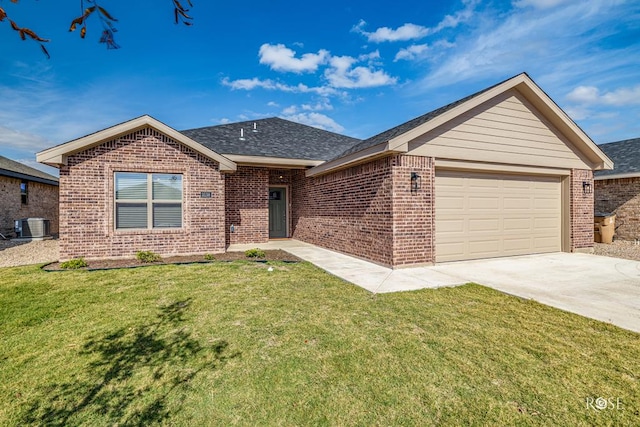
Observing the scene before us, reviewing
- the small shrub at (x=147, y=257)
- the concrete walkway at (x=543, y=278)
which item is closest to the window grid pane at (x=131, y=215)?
the small shrub at (x=147, y=257)

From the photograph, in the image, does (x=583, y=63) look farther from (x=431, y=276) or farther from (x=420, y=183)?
(x=431, y=276)

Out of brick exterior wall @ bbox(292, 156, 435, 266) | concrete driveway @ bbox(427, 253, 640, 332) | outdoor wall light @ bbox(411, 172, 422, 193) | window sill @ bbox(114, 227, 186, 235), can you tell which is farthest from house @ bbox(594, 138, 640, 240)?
window sill @ bbox(114, 227, 186, 235)

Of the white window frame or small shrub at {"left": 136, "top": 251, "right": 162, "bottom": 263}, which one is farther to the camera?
the white window frame

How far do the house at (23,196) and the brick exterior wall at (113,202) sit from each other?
361 inches

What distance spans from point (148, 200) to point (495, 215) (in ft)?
32.5

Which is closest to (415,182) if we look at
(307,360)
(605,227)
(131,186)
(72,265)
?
(307,360)

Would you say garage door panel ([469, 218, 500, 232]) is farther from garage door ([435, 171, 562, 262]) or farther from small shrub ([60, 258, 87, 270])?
small shrub ([60, 258, 87, 270])

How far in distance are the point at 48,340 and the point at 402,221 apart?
253 inches

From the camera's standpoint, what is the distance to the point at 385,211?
7254 millimetres

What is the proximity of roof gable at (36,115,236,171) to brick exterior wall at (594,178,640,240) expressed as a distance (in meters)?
15.9

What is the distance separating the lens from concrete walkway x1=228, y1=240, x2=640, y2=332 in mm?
4535

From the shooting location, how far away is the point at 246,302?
479 centimetres

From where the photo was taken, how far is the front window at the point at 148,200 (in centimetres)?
844

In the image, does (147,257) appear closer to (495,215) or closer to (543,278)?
(543,278)
